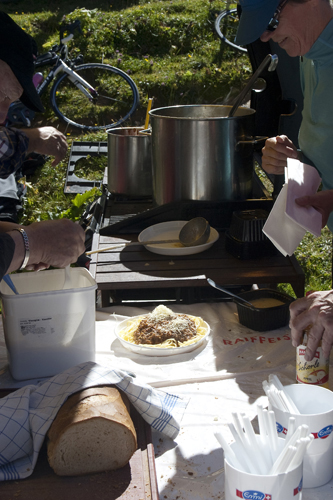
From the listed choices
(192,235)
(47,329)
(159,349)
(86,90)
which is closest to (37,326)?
(47,329)

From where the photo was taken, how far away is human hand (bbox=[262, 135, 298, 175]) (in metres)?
1.96

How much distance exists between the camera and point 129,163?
289 cm

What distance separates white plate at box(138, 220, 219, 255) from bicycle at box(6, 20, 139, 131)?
436 centimetres

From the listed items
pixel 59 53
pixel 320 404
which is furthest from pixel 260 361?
pixel 59 53

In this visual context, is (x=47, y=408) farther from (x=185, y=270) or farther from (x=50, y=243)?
(x=185, y=270)

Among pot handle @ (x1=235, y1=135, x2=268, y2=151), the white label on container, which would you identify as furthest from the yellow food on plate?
pot handle @ (x1=235, y1=135, x2=268, y2=151)

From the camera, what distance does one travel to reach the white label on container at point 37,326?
141 centimetres

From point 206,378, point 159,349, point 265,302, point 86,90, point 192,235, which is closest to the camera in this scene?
point 206,378

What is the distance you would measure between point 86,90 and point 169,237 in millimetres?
4756

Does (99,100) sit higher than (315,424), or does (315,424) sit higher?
(315,424)

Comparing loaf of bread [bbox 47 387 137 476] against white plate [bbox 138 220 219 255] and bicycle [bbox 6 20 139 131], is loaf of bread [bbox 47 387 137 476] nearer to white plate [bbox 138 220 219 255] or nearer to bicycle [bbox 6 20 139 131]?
white plate [bbox 138 220 219 255]

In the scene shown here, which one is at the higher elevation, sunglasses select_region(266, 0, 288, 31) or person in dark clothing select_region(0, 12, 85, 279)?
sunglasses select_region(266, 0, 288, 31)

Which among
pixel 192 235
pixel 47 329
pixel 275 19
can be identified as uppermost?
pixel 275 19

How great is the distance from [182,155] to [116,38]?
21.4 feet
